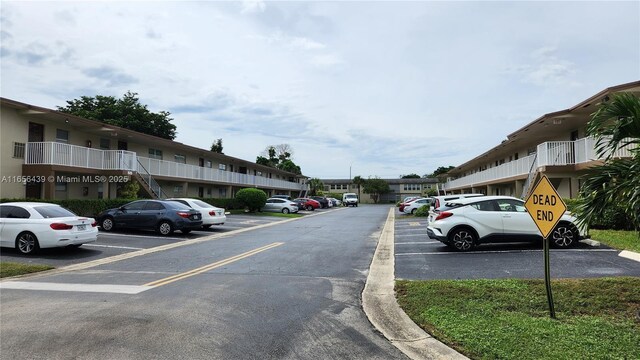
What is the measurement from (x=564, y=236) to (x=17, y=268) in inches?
552

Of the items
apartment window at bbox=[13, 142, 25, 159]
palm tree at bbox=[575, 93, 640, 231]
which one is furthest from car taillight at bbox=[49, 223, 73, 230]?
palm tree at bbox=[575, 93, 640, 231]

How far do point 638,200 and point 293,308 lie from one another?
4.96 metres

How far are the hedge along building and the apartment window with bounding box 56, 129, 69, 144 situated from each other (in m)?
0.05

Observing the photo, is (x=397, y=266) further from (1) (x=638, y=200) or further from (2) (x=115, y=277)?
(2) (x=115, y=277)

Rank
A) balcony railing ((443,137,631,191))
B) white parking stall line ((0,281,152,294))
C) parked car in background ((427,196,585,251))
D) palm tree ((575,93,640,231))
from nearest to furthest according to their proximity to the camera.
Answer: palm tree ((575,93,640,231)) < white parking stall line ((0,281,152,294)) < parked car in background ((427,196,585,251)) < balcony railing ((443,137,631,191))

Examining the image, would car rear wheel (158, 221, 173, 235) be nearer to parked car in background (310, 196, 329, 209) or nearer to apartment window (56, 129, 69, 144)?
apartment window (56, 129, 69, 144)

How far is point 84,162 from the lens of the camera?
23.0 meters

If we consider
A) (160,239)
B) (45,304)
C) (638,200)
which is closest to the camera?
(638,200)

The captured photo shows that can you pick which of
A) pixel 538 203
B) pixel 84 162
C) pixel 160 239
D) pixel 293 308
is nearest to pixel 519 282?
pixel 538 203

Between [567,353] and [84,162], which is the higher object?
[84,162]

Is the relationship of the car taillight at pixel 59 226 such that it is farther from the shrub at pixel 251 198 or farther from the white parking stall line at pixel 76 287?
the shrub at pixel 251 198

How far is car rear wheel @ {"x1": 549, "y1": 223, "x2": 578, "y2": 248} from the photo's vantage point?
39.5ft

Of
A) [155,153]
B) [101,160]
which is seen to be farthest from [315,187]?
[101,160]

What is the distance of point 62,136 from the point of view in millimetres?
23344
